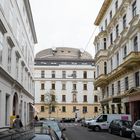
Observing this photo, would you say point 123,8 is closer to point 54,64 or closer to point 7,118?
point 7,118

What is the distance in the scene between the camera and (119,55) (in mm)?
44219

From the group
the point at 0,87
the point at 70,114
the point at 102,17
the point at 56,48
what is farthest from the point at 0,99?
the point at 56,48

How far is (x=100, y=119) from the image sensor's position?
39188 mm

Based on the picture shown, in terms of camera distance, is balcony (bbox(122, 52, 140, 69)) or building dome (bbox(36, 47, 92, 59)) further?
building dome (bbox(36, 47, 92, 59))

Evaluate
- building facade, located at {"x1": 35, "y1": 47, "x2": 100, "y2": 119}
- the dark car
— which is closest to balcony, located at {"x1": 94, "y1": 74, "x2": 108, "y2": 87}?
the dark car

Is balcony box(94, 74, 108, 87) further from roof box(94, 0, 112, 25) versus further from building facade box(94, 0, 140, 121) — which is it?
roof box(94, 0, 112, 25)

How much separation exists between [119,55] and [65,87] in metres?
52.9

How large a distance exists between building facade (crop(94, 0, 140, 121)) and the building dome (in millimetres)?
45428

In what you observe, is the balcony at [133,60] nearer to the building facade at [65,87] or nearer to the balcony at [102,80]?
the balcony at [102,80]

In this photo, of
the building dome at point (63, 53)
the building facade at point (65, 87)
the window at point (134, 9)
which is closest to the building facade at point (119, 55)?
the window at point (134, 9)

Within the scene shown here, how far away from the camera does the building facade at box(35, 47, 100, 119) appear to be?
94.9 metres

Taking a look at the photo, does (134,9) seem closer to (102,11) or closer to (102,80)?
(102,80)

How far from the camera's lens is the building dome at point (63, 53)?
104875 mm

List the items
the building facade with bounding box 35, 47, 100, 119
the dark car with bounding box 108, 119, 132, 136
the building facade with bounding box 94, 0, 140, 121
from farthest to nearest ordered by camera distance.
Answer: the building facade with bounding box 35, 47, 100, 119 → the building facade with bounding box 94, 0, 140, 121 → the dark car with bounding box 108, 119, 132, 136
